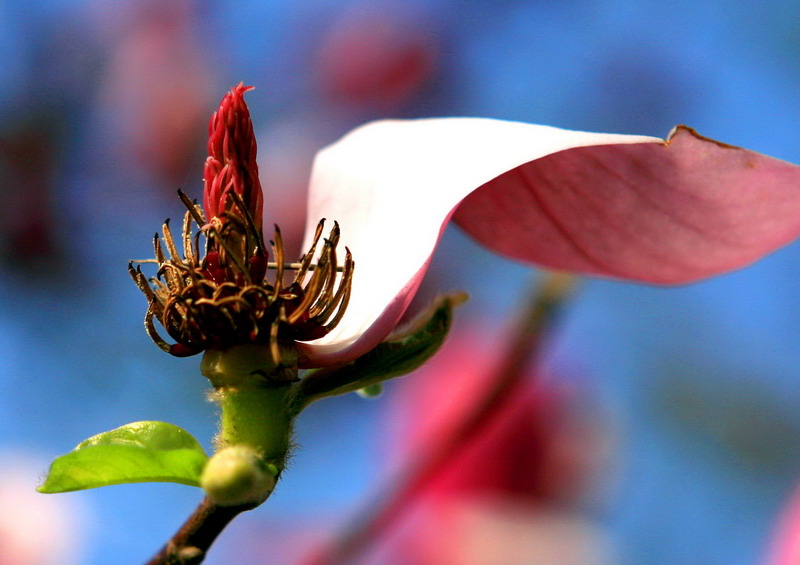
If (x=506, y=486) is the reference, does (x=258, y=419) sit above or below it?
below

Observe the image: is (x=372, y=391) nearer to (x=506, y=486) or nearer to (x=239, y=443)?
(x=239, y=443)

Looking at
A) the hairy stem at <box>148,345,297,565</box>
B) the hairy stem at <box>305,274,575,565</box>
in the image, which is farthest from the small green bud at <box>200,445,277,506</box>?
the hairy stem at <box>305,274,575,565</box>

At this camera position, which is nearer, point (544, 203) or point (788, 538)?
point (544, 203)

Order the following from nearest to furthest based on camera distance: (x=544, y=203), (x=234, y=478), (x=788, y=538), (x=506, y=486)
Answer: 1. (x=234, y=478)
2. (x=544, y=203)
3. (x=788, y=538)
4. (x=506, y=486)

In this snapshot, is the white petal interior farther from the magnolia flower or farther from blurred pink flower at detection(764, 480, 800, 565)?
blurred pink flower at detection(764, 480, 800, 565)

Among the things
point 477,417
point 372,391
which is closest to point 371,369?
point 372,391

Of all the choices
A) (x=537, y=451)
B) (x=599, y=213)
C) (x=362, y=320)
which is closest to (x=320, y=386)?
(x=362, y=320)

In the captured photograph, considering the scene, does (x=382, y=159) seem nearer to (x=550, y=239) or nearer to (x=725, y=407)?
(x=550, y=239)
